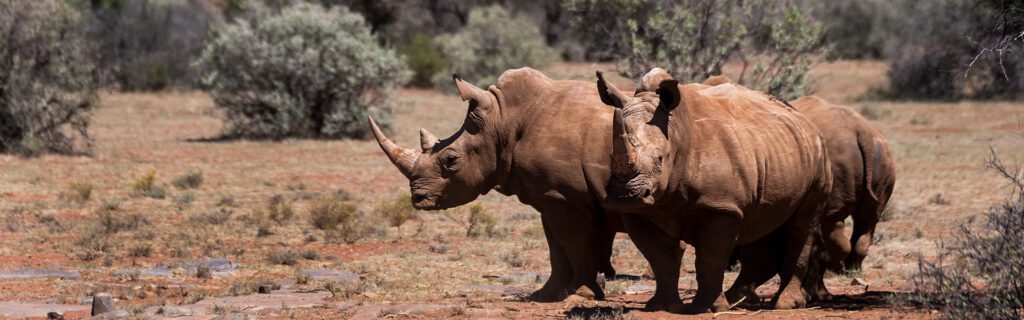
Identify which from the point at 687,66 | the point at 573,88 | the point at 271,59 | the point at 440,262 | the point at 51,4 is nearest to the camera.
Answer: the point at 573,88

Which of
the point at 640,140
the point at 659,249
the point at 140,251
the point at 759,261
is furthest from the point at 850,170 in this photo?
the point at 140,251

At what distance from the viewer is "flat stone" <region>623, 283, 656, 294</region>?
1077cm

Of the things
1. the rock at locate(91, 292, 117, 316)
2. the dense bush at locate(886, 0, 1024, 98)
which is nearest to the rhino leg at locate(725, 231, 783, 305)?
the rock at locate(91, 292, 117, 316)

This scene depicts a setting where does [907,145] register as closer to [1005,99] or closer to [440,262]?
[1005,99]

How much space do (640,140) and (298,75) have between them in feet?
64.0

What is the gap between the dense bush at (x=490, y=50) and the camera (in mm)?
39781

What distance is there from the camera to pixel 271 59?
87.0 ft

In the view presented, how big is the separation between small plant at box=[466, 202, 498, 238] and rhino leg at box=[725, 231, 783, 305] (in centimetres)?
547

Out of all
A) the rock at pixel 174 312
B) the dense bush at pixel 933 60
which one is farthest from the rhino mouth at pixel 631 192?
the dense bush at pixel 933 60

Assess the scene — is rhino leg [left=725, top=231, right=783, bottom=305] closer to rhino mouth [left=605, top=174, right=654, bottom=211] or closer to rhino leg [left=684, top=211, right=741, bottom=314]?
rhino leg [left=684, top=211, right=741, bottom=314]

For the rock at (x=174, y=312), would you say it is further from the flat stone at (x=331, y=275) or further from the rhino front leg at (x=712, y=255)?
the rhino front leg at (x=712, y=255)

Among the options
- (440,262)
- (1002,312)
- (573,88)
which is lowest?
(440,262)

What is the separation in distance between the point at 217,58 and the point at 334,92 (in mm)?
2399

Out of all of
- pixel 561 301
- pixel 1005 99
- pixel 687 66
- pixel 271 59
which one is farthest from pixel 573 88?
pixel 1005 99
